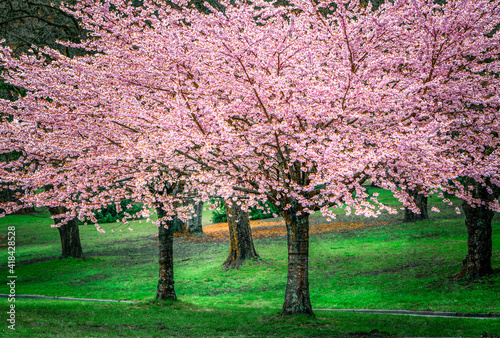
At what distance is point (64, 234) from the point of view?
20.6 meters

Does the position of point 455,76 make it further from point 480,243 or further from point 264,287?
point 264,287

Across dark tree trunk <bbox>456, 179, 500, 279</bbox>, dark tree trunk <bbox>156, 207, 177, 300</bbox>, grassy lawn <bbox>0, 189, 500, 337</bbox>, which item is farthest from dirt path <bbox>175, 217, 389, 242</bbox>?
dark tree trunk <bbox>156, 207, 177, 300</bbox>

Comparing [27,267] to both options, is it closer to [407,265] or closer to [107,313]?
[107,313]

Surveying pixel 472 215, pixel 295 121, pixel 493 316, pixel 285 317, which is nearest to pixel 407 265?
pixel 472 215

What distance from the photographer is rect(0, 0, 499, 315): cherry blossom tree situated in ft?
27.3

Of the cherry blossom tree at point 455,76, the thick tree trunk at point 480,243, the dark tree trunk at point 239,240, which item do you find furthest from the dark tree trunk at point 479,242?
the dark tree trunk at point 239,240

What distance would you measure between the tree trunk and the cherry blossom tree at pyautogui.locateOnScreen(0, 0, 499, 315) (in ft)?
0.09

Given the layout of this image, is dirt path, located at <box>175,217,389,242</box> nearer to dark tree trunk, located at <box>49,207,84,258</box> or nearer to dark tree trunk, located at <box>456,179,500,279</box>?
dark tree trunk, located at <box>49,207,84,258</box>

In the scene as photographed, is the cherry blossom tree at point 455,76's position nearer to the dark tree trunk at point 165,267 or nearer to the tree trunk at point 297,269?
the tree trunk at point 297,269

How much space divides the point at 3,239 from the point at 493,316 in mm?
34324

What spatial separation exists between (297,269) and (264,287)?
18.7ft

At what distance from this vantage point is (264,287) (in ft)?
49.9

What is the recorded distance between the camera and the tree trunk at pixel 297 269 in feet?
32.4

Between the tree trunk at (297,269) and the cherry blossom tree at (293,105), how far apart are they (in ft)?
0.09
